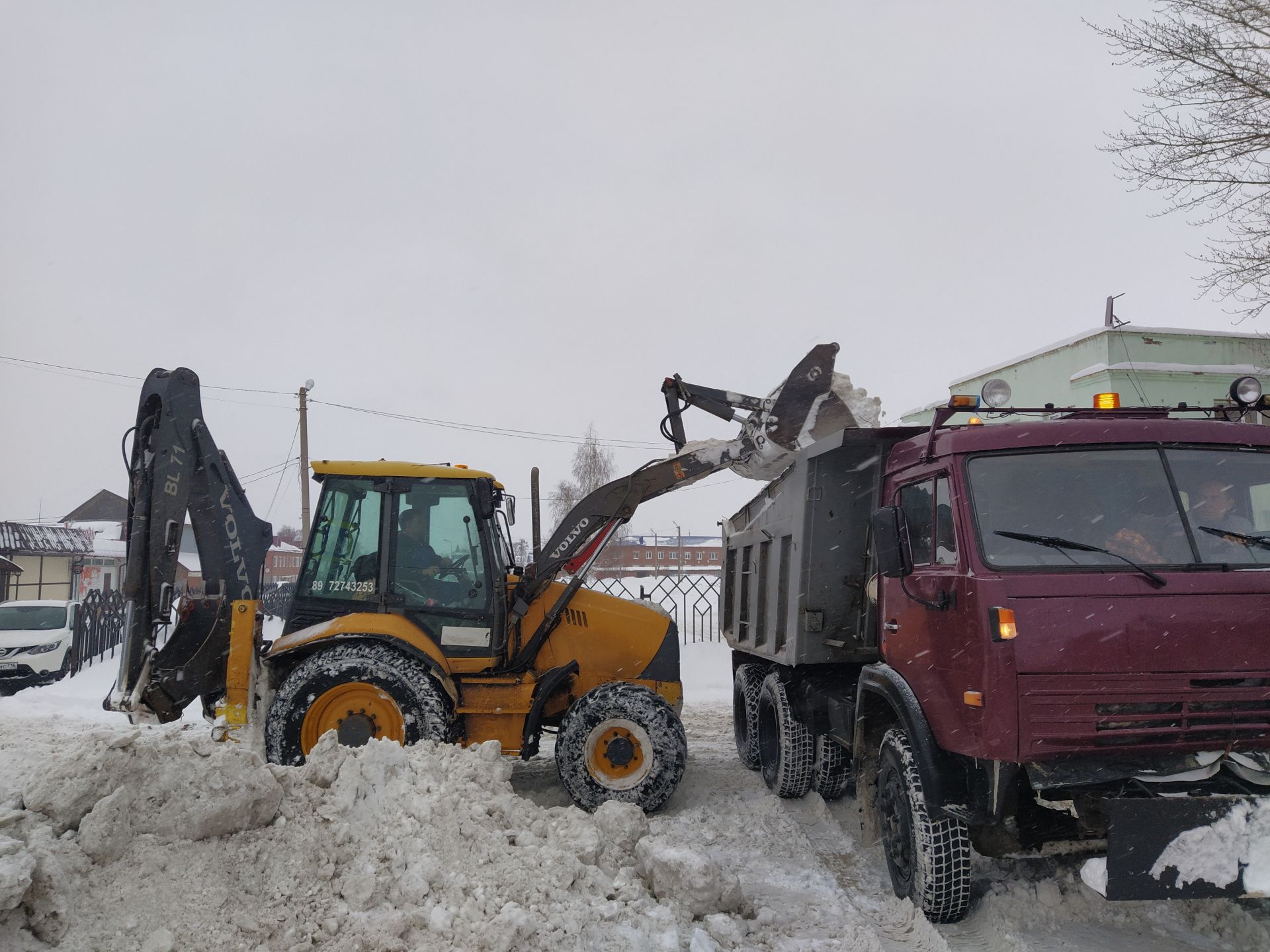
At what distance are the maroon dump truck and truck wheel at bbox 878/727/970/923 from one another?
0.01 metres

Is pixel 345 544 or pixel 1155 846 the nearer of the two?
pixel 1155 846

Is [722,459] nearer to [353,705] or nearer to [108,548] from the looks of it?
[353,705]

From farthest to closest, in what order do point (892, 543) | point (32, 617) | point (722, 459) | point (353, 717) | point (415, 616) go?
1. point (32, 617)
2. point (722, 459)
3. point (415, 616)
4. point (353, 717)
5. point (892, 543)

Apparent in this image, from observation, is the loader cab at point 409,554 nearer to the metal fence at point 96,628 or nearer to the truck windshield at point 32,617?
the truck windshield at point 32,617

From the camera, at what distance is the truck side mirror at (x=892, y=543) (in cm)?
438

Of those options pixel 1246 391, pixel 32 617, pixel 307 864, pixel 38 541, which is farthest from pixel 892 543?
pixel 38 541

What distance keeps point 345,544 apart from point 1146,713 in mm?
5440

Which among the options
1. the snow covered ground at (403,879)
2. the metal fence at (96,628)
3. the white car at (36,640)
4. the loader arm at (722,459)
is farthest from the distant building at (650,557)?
the snow covered ground at (403,879)

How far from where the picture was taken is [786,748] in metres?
6.74

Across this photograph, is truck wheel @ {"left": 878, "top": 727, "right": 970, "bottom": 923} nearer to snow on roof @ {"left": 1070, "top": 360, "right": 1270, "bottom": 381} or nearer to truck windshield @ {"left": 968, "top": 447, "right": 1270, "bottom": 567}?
truck windshield @ {"left": 968, "top": 447, "right": 1270, "bottom": 567}

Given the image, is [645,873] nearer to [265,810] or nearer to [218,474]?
[265,810]

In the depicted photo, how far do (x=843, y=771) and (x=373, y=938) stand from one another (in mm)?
4304

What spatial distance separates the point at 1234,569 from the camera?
→ 376 cm

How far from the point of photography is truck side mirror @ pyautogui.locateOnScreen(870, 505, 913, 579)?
438cm
